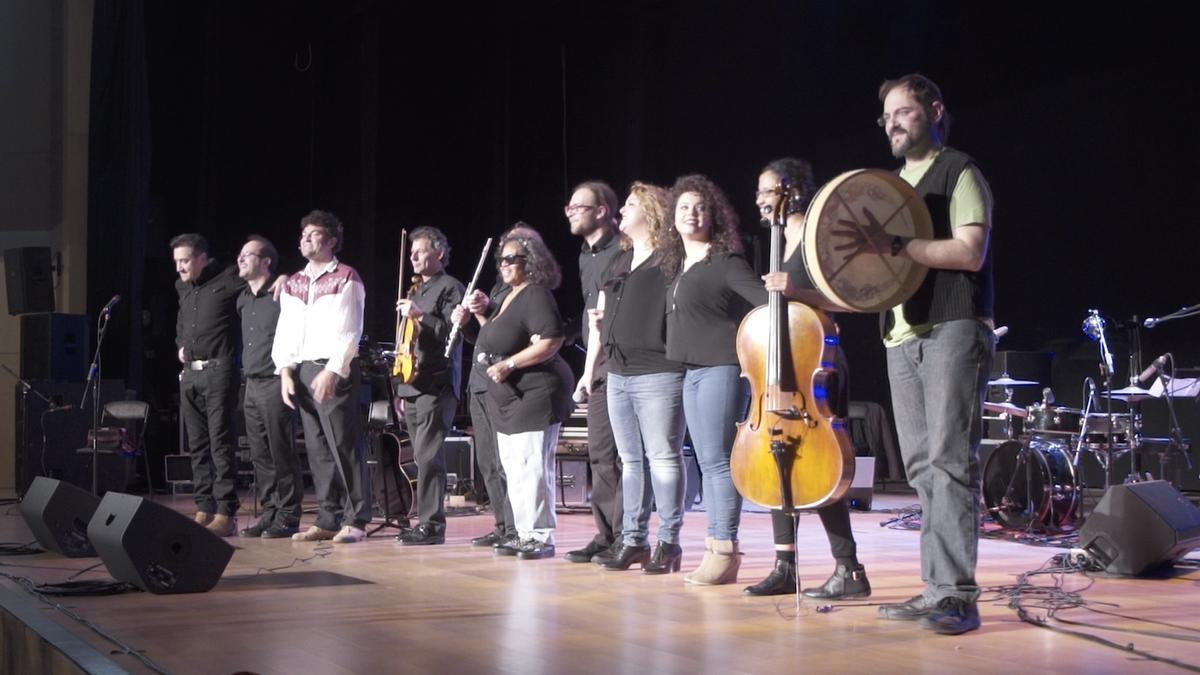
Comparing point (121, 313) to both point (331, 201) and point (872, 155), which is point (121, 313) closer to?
point (331, 201)

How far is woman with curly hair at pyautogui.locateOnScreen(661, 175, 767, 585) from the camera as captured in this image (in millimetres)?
4480

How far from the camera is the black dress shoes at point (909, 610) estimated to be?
143 inches

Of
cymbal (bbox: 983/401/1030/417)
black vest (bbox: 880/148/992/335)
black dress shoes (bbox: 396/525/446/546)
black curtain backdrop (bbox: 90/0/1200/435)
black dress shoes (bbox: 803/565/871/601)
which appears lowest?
black dress shoes (bbox: 396/525/446/546)

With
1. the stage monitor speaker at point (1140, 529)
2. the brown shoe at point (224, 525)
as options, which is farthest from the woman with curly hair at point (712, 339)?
the brown shoe at point (224, 525)

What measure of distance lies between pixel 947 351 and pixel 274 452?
420 cm

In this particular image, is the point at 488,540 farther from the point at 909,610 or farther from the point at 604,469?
the point at 909,610

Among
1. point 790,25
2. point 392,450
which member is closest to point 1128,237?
point 790,25

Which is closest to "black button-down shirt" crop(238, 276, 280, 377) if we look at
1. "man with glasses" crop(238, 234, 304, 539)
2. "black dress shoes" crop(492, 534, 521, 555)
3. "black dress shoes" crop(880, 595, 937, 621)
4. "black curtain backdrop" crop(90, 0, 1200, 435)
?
"man with glasses" crop(238, 234, 304, 539)

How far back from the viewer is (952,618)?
3434mm

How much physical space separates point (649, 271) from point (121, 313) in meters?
7.68

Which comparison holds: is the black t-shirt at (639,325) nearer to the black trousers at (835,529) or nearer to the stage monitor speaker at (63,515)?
the black trousers at (835,529)

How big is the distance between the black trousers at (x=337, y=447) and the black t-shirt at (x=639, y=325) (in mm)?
1792

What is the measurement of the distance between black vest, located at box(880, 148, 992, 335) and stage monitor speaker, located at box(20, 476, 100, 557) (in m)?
3.92

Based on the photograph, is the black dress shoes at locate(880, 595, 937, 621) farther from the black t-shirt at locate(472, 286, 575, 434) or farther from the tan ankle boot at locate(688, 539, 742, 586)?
the black t-shirt at locate(472, 286, 575, 434)
